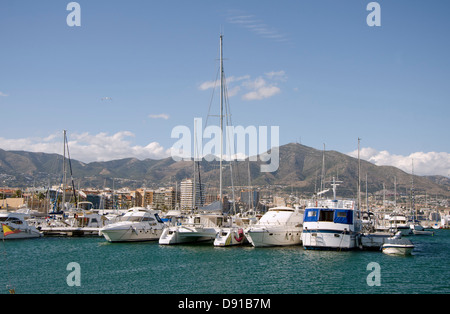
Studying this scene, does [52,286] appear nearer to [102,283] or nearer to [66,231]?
[102,283]

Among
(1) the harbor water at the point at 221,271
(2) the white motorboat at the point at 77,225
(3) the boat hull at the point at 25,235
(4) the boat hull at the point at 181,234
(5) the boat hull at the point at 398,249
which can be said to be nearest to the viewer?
(1) the harbor water at the point at 221,271

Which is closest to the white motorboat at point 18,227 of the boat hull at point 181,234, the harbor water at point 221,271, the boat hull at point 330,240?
the harbor water at point 221,271

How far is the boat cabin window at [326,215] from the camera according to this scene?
40.7m

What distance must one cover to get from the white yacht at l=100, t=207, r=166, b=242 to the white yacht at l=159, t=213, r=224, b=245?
555 cm

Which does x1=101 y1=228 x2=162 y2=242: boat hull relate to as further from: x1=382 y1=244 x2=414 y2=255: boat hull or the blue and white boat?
x1=382 y1=244 x2=414 y2=255: boat hull

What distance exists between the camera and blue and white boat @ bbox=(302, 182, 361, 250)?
39.5 m

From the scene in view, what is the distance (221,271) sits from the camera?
2944cm

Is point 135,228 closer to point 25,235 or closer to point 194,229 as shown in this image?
point 194,229

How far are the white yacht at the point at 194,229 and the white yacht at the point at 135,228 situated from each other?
555cm

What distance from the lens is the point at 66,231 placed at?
6419 cm

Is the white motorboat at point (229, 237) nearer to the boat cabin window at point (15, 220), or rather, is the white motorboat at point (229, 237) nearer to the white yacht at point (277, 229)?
the white yacht at point (277, 229)

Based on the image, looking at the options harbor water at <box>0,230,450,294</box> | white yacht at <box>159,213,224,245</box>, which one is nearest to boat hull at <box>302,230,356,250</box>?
harbor water at <box>0,230,450,294</box>
